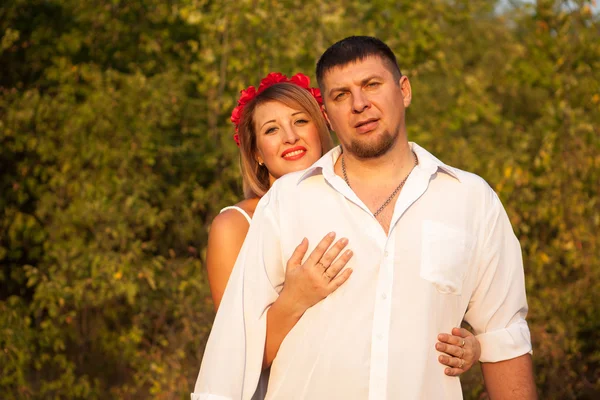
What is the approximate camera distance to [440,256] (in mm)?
2521

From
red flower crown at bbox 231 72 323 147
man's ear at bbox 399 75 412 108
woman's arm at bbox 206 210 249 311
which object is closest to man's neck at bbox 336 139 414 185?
man's ear at bbox 399 75 412 108

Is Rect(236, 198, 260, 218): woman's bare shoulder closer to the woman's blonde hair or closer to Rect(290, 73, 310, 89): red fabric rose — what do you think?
the woman's blonde hair

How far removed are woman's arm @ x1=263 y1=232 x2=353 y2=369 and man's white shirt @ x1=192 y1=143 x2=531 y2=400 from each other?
0.03m

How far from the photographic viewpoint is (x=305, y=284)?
253cm

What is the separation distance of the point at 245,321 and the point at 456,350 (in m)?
0.67

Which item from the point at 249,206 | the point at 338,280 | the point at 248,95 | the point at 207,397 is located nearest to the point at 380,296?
the point at 338,280

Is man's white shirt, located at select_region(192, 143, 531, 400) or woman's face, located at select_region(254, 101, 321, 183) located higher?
woman's face, located at select_region(254, 101, 321, 183)

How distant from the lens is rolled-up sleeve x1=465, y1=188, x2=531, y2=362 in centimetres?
259

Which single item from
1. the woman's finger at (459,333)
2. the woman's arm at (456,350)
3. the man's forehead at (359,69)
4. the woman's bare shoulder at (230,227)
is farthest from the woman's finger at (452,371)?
the woman's bare shoulder at (230,227)

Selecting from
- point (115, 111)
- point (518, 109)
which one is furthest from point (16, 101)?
point (518, 109)

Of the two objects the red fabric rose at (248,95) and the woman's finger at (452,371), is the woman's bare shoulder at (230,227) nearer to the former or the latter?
the red fabric rose at (248,95)

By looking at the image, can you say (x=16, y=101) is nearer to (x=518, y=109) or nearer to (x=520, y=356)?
(x=520, y=356)

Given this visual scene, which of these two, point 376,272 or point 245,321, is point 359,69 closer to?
point 376,272

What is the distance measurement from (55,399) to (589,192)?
16.5ft
